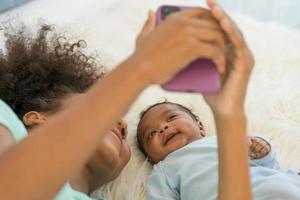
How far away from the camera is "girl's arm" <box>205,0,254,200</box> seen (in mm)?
558

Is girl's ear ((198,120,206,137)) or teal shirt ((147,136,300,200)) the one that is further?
girl's ear ((198,120,206,137))

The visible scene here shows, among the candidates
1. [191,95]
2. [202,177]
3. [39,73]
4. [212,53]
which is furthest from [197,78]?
[191,95]

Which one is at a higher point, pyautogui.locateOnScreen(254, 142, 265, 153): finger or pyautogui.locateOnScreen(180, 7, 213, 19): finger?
pyautogui.locateOnScreen(180, 7, 213, 19): finger

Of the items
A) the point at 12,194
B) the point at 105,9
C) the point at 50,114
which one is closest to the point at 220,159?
the point at 12,194

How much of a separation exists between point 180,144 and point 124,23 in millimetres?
593

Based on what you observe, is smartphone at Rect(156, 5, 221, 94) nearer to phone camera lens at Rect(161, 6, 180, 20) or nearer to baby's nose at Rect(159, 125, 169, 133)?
phone camera lens at Rect(161, 6, 180, 20)

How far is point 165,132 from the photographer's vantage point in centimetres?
105

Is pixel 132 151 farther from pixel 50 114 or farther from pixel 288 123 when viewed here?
pixel 288 123

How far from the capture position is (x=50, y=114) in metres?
0.95

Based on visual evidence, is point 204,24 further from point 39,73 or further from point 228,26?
point 39,73

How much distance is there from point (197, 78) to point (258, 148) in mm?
520

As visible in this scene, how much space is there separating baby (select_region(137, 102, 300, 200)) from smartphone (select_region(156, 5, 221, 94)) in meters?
0.37

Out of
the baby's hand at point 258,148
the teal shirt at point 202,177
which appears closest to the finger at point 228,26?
the teal shirt at point 202,177

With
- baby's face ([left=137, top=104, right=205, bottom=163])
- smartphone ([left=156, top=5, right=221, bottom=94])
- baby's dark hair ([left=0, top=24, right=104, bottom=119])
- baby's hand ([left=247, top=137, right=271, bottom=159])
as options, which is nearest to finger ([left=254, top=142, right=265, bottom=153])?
baby's hand ([left=247, top=137, right=271, bottom=159])
